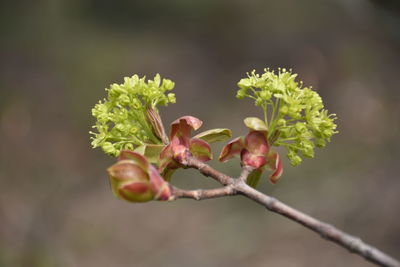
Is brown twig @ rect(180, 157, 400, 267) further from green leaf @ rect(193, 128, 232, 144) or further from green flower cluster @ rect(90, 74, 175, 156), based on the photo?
green flower cluster @ rect(90, 74, 175, 156)

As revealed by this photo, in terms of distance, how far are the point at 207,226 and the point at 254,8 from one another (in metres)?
3.67

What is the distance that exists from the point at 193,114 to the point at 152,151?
499 cm

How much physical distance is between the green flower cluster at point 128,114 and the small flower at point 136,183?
0.83ft

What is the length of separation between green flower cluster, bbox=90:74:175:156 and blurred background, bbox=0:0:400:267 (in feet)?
10.8

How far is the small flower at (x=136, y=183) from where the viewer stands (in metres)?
1.10

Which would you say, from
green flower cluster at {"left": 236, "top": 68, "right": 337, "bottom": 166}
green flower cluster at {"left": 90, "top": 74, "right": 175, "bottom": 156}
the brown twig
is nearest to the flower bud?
green flower cluster at {"left": 90, "top": 74, "right": 175, "bottom": 156}

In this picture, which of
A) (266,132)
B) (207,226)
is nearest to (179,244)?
(207,226)

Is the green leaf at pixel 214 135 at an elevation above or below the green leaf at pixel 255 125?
above

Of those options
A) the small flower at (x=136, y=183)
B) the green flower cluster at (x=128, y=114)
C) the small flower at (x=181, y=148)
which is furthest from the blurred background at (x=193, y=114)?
the small flower at (x=136, y=183)

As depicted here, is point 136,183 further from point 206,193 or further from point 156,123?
point 156,123

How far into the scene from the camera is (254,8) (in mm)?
7289

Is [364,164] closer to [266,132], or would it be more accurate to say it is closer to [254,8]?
[254,8]

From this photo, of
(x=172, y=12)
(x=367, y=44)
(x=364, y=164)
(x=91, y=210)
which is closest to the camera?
(x=364, y=164)

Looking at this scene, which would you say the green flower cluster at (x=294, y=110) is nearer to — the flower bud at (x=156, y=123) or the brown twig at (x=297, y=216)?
the brown twig at (x=297, y=216)
